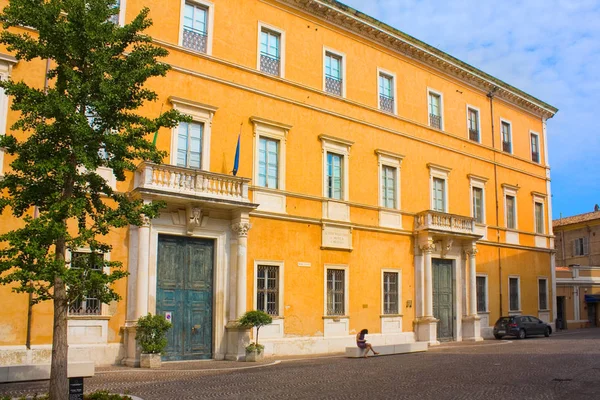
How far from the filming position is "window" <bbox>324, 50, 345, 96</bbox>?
2411cm

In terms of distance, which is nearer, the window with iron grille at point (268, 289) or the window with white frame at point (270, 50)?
the window with iron grille at point (268, 289)

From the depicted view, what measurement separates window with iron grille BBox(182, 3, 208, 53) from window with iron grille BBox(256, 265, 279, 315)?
7.55m

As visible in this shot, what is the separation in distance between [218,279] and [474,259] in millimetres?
13635

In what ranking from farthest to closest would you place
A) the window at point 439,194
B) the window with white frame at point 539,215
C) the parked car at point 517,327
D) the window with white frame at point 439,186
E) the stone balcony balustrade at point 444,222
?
1. the window with white frame at point 539,215
2. the parked car at point 517,327
3. the window at point 439,194
4. the window with white frame at point 439,186
5. the stone balcony balustrade at point 444,222

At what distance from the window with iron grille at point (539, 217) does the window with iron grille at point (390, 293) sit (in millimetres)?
12990

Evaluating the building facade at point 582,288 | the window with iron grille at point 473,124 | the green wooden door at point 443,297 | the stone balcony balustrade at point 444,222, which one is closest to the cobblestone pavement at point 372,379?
the green wooden door at point 443,297

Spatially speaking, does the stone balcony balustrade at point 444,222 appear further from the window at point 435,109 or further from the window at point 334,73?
the window at point 334,73

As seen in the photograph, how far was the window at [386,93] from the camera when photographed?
26156 millimetres

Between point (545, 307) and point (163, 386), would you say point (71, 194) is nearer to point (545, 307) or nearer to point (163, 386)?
point (163, 386)

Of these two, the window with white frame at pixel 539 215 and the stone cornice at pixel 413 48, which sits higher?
the stone cornice at pixel 413 48

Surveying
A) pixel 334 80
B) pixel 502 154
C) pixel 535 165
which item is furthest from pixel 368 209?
pixel 535 165

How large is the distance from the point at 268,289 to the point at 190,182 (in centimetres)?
482

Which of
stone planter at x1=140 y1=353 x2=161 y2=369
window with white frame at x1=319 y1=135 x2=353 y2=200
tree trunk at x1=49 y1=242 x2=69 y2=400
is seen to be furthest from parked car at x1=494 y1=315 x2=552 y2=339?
tree trunk at x1=49 y1=242 x2=69 y2=400

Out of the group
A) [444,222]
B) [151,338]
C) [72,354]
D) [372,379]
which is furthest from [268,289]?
[444,222]
